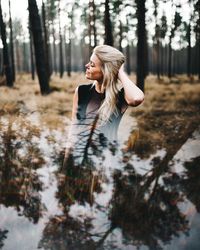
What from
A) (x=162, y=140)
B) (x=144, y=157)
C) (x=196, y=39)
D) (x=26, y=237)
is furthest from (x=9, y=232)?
(x=196, y=39)

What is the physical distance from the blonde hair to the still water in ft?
2.39

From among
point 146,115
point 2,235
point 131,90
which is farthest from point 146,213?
point 146,115

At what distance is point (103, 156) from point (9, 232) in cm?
231

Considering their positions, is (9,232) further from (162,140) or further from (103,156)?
(162,140)

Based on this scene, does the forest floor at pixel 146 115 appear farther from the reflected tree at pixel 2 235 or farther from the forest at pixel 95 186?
the reflected tree at pixel 2 235

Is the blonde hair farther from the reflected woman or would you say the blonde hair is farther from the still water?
the still water

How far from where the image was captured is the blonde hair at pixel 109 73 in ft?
8.02

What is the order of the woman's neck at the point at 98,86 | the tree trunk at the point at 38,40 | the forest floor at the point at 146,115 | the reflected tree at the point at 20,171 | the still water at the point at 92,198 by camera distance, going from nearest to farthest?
the woman's neck at the point at 98,86 < the still water at the point at 92,198 < the reflected tree at the point at 20,171 < the forest floor at the point at 146,115 < the tree trunk at the point at 38,40

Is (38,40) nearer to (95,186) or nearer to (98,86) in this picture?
(95,186)

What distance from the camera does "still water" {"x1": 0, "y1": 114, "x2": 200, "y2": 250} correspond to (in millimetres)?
4371

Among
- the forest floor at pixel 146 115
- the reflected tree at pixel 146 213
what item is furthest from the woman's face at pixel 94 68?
the forest floor at pixel 146 115

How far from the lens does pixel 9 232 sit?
4.38 metres

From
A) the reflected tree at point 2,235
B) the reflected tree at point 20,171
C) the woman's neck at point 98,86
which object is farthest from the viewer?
the reflected tree at point 20,171

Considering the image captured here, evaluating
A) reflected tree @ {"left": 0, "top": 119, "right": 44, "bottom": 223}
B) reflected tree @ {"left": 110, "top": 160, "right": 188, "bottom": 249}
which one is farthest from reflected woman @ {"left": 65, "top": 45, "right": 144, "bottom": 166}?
reflected tree @ {"left": 0, "top": 119, "right": 44, "bottom": 223}
